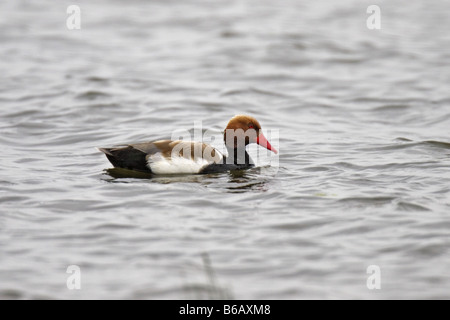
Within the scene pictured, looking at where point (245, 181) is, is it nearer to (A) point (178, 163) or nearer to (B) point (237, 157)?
(B) point (237, 157)

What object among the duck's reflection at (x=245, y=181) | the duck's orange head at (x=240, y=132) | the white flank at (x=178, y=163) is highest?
the duck's orange head at (x=240, y=132)

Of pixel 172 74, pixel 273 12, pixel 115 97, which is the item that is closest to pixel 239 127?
pixel 115 97

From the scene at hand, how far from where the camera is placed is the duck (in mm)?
9016

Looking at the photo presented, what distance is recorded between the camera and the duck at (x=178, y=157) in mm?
9016

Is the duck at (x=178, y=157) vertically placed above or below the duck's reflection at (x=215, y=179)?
above

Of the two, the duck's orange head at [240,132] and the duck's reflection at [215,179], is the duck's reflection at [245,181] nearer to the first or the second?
the duck's reflection at [215,179]

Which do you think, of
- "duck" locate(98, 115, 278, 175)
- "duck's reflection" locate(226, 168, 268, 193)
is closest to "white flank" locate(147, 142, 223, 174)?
"duck" locate(98, 115, 278, 175)

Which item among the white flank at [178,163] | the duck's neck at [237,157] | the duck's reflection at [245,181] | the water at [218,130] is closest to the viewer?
the water at [218,130]

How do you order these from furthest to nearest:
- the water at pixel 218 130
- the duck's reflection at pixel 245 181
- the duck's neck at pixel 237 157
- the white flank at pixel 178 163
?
1. the duck's neck at pixel 237 157
2. the white flank at pixel 178 163
3. the duck's reflection at pixel 245 181
4. the water at pixel 218 130

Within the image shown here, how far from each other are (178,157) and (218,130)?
285cm

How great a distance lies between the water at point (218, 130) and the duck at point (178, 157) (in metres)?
0.19

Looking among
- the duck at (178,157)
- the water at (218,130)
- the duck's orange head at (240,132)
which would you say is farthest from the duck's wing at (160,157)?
the duck's orange head at (240,132)

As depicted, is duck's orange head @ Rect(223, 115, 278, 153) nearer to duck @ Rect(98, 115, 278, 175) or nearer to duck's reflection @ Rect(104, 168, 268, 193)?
duck @ Rect(98, 115, 278, 175)

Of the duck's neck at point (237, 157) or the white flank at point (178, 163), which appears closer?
the white flank at point (178, 163)
